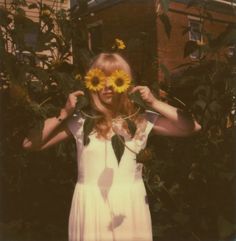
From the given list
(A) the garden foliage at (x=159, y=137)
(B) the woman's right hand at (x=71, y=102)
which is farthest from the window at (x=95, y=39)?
(B) the woman's right hand at (x=71, y=102)

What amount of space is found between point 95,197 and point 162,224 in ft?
1.21

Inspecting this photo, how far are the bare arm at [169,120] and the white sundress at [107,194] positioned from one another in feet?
0.13

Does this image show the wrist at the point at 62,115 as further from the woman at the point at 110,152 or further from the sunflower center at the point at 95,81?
the sunflower center at the point at 95,81

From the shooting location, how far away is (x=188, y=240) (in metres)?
1.37

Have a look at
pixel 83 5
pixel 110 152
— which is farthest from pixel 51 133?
pixel 83 5

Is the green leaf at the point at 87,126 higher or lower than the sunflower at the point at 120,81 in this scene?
lower

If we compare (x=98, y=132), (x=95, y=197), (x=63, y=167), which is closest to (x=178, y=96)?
(x=98, y=132)

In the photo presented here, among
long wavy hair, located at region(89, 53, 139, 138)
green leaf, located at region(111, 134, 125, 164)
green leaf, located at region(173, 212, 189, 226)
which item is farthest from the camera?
green leaf, located at region(173, 212, 189, 226)

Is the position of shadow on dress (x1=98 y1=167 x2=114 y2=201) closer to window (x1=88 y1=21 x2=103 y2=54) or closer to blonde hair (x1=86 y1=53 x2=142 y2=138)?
blonde hair (x1=86 y1=53 x2=142 y2=138)

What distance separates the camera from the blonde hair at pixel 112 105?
3.98 ft

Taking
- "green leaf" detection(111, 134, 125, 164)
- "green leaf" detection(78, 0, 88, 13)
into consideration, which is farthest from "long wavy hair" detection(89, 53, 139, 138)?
"green leaf" detection(78, 0, 88, 13)

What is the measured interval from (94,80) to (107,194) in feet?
1.03

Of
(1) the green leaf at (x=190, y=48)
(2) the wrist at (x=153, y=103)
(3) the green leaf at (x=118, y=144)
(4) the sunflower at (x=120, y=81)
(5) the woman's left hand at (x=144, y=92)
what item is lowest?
(3) the green leaf at (x=118, y=144)

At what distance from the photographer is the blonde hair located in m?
1.21
